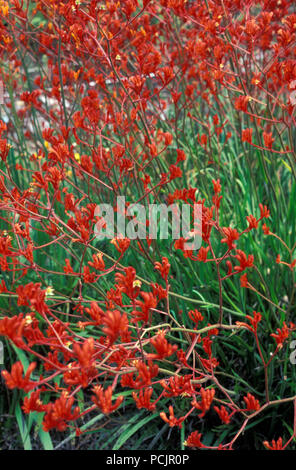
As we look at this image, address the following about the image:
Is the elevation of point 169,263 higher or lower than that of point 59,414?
higher

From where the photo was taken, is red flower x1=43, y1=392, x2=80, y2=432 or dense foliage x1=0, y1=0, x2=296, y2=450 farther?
dense foliage x1=0, y1=0, x2=296, y2=450

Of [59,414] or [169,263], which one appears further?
[169,263]

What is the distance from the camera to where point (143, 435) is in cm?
212

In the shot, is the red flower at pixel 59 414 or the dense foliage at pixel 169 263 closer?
the red flower at pixel 59 414
